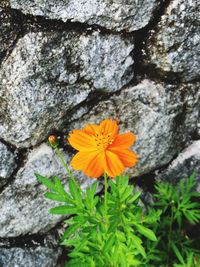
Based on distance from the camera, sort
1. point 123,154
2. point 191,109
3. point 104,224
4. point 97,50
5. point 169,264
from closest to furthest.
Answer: point 123,154, point 104,224, point 97,50, point 191,109, point 169,264

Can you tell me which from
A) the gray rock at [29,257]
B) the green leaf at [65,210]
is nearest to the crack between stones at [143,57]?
the green leaf at [65,210]

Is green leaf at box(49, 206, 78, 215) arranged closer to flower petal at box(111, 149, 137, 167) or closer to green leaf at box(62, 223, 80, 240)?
green leaf at box(62, 223, 80, 240)

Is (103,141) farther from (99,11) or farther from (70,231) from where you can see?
(99,11)

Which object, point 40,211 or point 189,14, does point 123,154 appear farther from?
point 40,211

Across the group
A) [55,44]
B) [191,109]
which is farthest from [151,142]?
[55,44]

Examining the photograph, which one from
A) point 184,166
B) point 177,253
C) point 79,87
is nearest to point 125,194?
point 79,87

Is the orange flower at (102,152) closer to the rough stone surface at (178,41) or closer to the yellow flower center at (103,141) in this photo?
the yellow flower center at (103,141)
